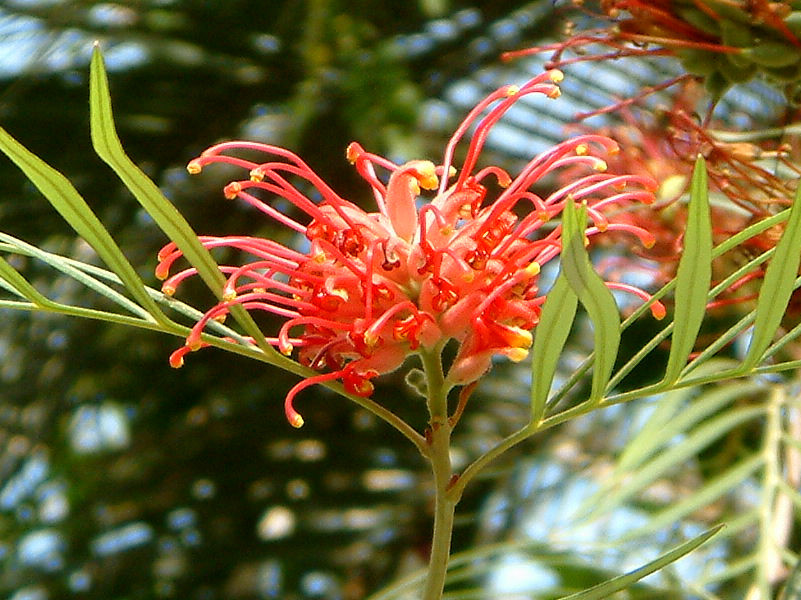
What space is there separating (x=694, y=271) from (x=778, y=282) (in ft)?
0.09

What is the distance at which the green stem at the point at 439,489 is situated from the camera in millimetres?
427

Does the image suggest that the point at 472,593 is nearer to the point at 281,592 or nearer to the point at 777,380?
the point at 777,380

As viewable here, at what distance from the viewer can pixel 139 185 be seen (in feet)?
1.20

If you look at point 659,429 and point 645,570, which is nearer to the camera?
point 645,570

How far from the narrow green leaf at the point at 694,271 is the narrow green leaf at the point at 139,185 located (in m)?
0.14

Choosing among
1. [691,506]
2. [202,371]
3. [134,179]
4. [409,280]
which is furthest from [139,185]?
[202,371]

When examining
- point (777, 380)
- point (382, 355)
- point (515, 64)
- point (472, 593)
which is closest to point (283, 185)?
point (382, 355)

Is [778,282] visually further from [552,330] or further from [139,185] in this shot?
[139,185]

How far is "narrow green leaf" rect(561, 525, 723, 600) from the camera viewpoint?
1.22 ft

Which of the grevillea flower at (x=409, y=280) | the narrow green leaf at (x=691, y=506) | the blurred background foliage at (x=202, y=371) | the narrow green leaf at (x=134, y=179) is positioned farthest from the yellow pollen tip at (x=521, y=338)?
the blurred background foliage at (x=202, y=371)

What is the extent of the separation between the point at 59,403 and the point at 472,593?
761 mm

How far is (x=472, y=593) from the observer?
0.79 m

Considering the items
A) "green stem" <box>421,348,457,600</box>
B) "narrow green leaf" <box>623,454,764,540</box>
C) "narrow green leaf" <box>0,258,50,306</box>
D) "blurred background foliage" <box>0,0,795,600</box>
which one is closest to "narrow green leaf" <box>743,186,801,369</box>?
"green stem" <box>421,348,457,600</box>

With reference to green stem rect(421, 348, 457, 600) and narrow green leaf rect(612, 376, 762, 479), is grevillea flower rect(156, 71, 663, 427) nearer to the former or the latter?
green stem rect(421, 348, 457, 600)
